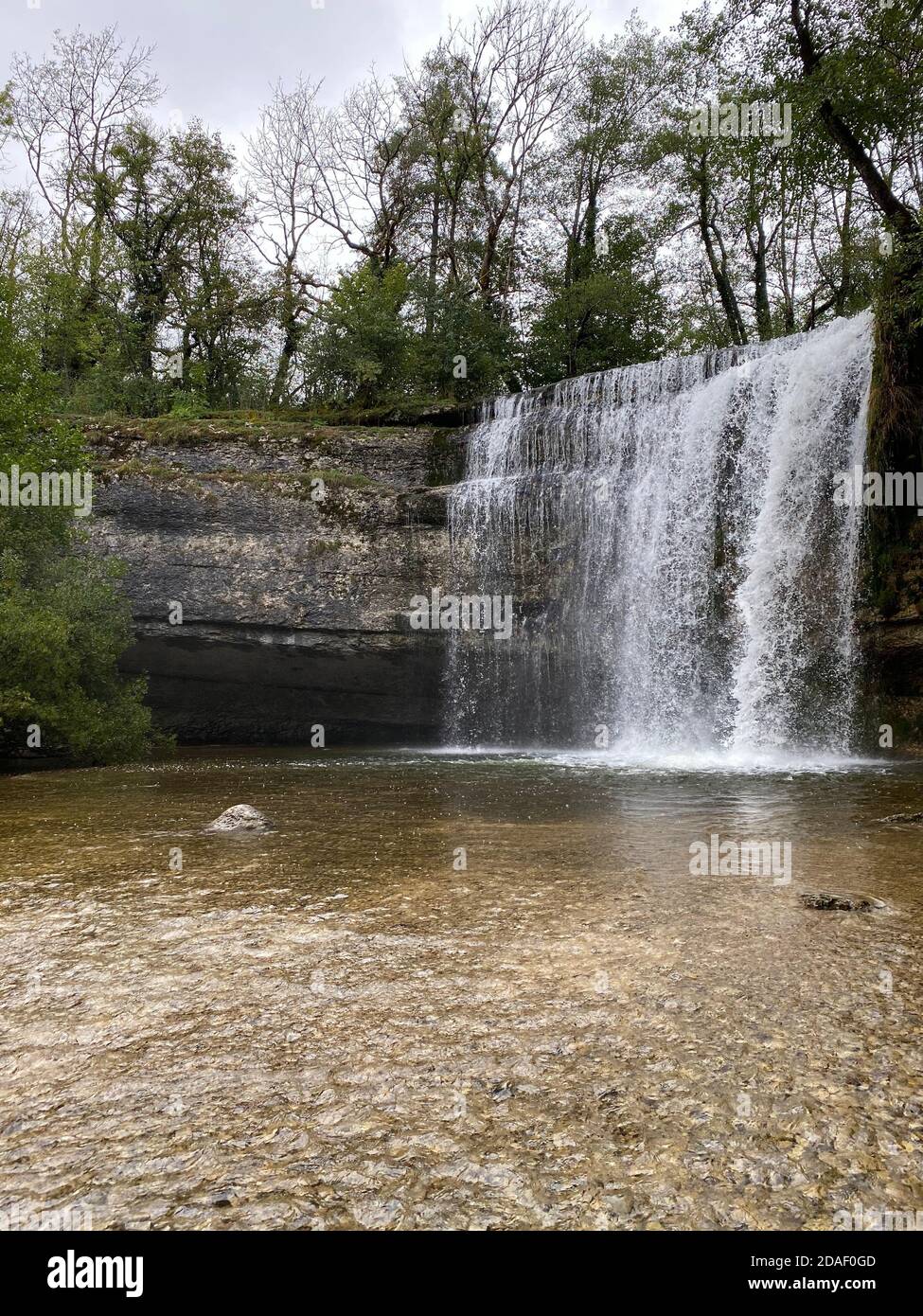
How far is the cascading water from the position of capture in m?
12.8

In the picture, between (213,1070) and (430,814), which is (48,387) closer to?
(430,814)

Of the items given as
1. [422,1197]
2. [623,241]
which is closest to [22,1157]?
[422,1197]

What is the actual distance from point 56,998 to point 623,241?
27137 millimetres

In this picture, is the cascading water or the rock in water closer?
the rock in water

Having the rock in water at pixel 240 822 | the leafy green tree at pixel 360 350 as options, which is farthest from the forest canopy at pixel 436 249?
the rock in water at pixel 240 822

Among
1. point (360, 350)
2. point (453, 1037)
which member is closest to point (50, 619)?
point (453, 1037)

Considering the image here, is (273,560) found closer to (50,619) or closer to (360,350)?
(50,619)

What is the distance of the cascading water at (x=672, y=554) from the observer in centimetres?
1281

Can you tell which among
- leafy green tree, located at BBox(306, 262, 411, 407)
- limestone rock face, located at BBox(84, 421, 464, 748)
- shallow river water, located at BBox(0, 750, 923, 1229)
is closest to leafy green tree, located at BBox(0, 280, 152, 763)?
limestone rock face, located at BBox(84, 421, 464, 748)

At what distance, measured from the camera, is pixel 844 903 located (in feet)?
12.9

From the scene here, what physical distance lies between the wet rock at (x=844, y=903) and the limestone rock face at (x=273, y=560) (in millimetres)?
11670

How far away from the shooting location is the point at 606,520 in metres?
14.9

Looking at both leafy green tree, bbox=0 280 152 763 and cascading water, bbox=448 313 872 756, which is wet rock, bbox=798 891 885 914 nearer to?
cascading water, bbox=448 313 872 756

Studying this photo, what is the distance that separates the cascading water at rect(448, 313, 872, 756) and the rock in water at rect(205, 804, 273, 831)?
7.94 metres
